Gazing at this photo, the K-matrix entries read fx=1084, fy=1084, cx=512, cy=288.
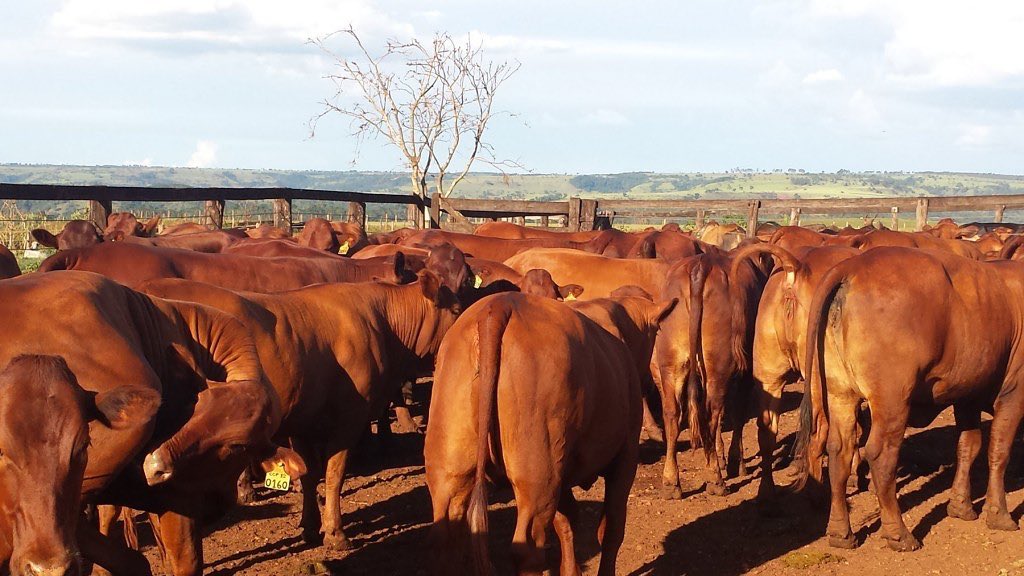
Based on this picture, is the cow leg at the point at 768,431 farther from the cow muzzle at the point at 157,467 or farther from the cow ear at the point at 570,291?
the cow muzzle at the point at 157,467

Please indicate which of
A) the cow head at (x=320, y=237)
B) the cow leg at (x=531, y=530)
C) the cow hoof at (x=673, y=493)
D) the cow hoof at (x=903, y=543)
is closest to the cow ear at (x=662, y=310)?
the cow hoof at (x=673, y=493)

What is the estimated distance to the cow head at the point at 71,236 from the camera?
462 inches

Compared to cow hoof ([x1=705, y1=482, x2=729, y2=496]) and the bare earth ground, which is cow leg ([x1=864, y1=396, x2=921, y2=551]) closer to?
the bare earth ground

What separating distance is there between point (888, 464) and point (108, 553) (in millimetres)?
4928

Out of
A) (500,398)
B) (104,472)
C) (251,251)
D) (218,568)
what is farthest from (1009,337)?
(251,251)

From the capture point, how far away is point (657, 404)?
1174cm

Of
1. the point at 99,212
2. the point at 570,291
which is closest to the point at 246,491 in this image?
the point at 570,291

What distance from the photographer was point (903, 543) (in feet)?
23.8

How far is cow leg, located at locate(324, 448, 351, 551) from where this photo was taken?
737 centimetres

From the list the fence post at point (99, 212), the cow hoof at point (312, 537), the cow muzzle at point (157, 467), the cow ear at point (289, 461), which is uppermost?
the fence post at point (99, 212)

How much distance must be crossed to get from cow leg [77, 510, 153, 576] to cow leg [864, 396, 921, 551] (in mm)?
4659

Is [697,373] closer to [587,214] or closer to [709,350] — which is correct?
[709,350]

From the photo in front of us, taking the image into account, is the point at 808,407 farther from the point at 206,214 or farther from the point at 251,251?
the point at 206,214

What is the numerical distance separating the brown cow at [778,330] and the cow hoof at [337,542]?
311 cm
